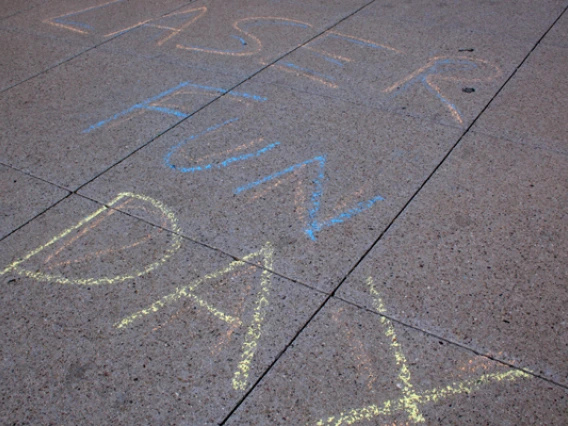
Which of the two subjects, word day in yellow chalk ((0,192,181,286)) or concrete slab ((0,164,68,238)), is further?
concrete slab ((0,164,68,238))

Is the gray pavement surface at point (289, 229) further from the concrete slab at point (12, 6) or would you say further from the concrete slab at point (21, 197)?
the concrete slab at point (12, 6)

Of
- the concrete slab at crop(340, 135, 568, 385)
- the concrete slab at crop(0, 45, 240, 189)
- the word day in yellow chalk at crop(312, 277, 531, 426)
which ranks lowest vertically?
the word day in yellow chalk at crop(312, 277, 531, 426)

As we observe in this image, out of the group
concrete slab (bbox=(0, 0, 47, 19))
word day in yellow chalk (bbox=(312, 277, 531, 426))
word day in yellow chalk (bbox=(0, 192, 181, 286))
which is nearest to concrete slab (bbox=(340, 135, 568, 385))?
word day in yellow chalk (bbox=(312, 277, 531, 426))

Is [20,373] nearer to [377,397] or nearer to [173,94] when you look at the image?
[377,397]

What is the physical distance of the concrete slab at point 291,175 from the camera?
3.04 m

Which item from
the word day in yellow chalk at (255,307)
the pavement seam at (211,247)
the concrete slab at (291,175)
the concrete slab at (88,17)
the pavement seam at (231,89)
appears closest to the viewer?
the word day in yellow chalk at (255,307)

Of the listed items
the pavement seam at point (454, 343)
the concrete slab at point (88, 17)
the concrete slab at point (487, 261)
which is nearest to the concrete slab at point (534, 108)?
the concrete slab at point (487, 261)

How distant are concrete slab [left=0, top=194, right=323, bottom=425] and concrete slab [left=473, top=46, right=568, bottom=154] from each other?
2.01 metres

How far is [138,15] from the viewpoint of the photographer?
612cm

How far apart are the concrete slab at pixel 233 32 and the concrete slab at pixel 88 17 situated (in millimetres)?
237

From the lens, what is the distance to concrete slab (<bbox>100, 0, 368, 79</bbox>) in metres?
5.07

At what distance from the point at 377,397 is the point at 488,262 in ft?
3.32

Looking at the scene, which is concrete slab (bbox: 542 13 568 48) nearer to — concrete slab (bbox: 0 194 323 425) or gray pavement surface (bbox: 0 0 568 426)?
gray pavement surface (bbox: 0 0 568 426)

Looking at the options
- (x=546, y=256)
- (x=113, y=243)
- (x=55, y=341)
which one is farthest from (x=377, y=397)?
(x=113, y=243)
